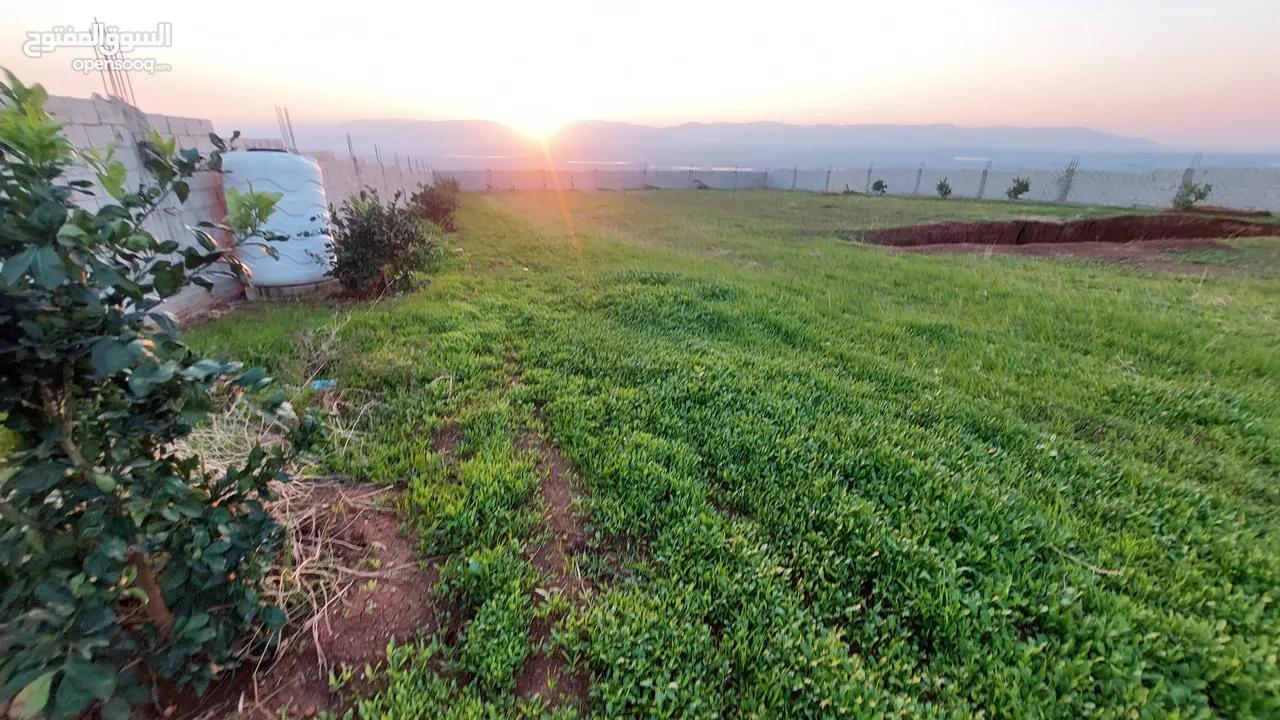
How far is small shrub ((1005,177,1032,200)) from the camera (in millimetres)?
21328

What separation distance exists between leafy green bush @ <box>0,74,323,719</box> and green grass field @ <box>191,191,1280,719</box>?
1.93 ft

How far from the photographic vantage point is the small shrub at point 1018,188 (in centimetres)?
2133

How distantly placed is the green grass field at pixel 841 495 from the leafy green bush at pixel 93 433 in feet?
1.93

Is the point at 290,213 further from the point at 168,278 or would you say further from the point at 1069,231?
the point at 1069,231

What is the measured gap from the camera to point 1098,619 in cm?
164

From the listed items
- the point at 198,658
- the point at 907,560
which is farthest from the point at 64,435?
the point at 907,560

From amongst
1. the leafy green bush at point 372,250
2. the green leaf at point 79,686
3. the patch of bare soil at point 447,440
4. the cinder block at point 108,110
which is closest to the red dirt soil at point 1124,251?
the leafy green bush at point 372,250

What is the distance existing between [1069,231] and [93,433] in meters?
15.2

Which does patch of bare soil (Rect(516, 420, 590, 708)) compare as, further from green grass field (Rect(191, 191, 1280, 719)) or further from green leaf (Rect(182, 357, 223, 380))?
green leaf (Rect(182, 357, 223, 380))

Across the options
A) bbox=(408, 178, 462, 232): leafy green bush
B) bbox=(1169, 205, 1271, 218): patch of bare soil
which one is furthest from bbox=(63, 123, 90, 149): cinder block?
bbox=(1169, 205, 1271, 218): patch of bare soil

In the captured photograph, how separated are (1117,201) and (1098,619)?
87.3ft

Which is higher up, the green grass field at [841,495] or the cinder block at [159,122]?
the cinder block at [159,122]

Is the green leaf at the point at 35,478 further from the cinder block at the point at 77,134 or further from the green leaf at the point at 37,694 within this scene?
the cinder block at the point at 77,134

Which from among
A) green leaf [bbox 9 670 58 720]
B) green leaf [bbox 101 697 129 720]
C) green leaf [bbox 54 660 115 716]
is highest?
green leaf [bbox 9 670 58 720]
